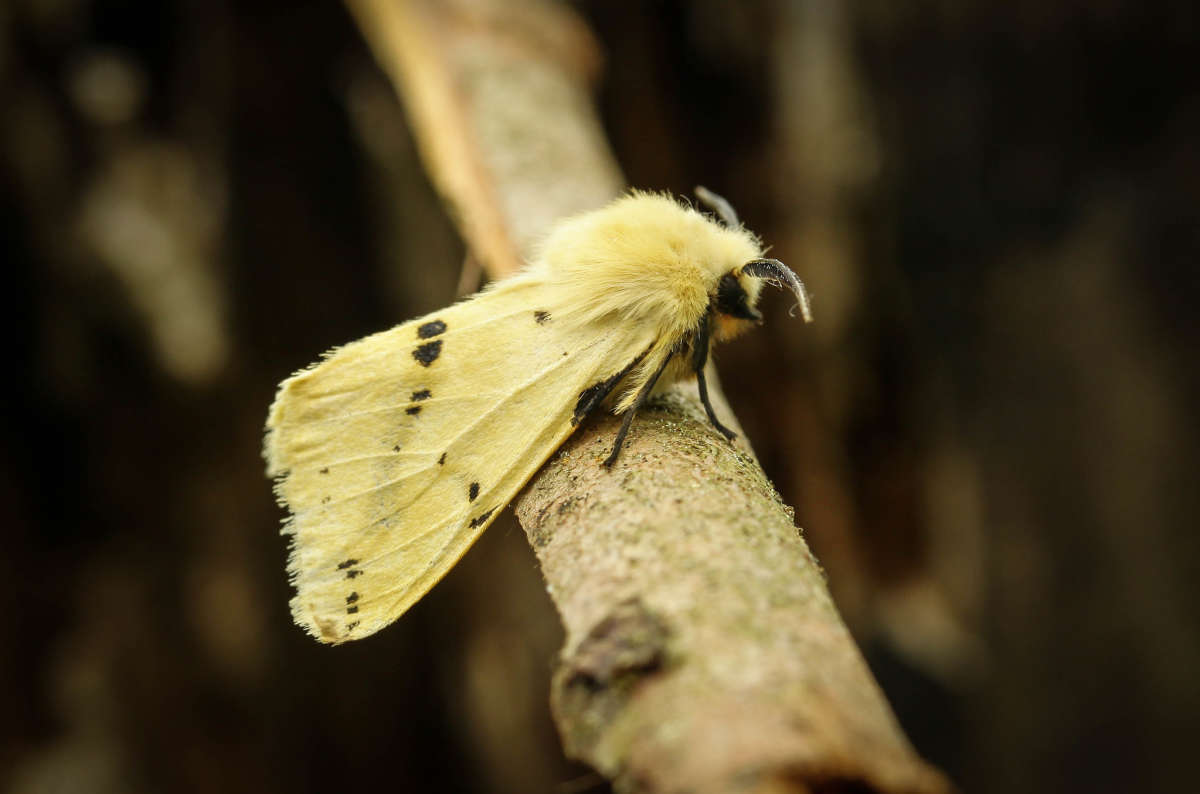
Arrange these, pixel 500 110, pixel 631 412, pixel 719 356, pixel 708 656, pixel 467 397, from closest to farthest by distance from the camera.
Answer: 1. pixel 708 656
2. pixel 631 412
3. pixel 467 397
4. pixel 500 110
5. pixel 719 356

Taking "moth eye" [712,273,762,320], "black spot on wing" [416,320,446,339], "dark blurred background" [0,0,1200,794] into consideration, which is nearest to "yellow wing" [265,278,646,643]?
"black spot on wing" [416,320,446,339]

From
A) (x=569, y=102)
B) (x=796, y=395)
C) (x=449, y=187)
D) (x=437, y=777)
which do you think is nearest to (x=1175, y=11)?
(x=796, y=395)

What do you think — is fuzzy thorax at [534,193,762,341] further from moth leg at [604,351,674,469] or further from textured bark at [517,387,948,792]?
textured bark at [517,387,948,792]

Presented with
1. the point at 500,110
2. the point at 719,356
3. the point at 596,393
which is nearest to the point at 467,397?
the point at 596,393

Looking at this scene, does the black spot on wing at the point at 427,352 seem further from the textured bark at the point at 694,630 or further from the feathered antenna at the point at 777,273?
the feathered antenna at the point at 777,273

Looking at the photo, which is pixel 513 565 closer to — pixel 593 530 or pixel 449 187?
pixel 449 187

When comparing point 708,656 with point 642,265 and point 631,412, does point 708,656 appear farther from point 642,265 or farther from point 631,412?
point 642,265
